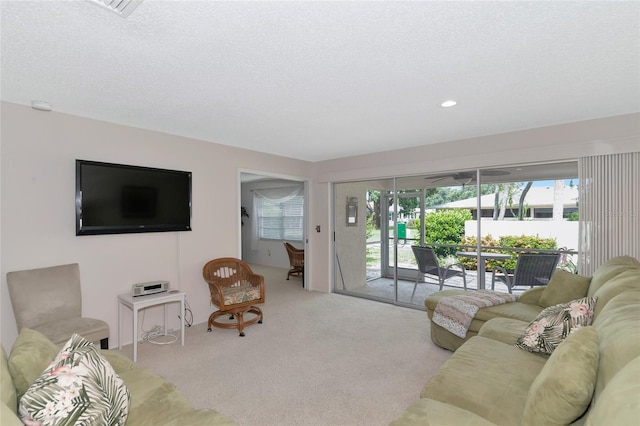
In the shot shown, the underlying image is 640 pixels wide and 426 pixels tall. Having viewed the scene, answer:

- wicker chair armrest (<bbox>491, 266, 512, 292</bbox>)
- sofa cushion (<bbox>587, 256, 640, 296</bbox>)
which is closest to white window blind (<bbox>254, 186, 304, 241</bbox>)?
wicker chair armrest (<bbox>491, 266, 512, 292</bbox>)

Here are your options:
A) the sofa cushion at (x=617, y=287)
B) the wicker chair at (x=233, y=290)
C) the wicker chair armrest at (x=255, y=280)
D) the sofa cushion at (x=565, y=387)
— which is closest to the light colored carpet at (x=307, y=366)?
the wicker chair at (x=233, y=290)

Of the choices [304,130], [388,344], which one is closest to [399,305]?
[388,344]

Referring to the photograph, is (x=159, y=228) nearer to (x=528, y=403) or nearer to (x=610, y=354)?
(x=528, y=403)

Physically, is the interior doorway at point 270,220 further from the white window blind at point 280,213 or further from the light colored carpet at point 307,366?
the light colored carpet at point 307,366

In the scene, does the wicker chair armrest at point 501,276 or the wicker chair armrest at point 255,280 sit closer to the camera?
the wicker chair armrest at point 255,280

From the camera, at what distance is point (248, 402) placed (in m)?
2.35

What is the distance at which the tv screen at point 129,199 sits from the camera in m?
3.11

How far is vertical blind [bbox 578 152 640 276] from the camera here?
3154 millimetres

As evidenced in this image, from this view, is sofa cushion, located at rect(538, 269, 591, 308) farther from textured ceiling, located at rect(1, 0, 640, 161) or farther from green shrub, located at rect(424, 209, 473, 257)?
textured ceiling, located at rect(1, 0, 640, 161)

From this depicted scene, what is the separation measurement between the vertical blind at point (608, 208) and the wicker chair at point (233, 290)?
379 cm

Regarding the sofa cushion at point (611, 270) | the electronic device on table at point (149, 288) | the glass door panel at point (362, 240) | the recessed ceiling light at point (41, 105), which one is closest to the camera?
the sofa cushion at point (611, 270)

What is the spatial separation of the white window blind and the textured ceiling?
500 cm

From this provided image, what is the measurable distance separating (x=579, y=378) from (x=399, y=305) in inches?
148

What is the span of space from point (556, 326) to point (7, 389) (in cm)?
287
